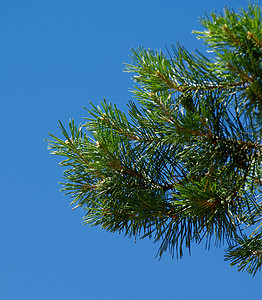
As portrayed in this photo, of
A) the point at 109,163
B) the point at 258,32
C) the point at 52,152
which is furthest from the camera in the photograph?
the point at 52,152

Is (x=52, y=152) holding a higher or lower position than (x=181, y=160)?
higher

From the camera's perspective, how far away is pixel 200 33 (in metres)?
1.33

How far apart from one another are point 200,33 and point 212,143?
0.91ft

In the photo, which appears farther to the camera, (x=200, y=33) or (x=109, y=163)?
(x=109, y=163)

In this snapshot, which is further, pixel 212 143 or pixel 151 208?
pixel 151 208

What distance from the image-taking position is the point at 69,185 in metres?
1.61

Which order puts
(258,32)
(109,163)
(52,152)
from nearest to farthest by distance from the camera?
1. (258,32)
2. (109,163)
3. (52,152)

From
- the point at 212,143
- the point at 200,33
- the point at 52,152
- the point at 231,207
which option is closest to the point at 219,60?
the point at 200,33

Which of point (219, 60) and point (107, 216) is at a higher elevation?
point (219, 60)

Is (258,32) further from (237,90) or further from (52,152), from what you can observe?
(52,152)

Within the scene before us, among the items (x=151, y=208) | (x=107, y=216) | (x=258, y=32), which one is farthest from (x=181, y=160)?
(x=258, y=32)

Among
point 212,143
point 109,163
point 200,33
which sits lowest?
point 212,143

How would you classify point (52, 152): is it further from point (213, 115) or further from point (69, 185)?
point (213, 115)

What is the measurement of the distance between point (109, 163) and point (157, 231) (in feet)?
0.83
